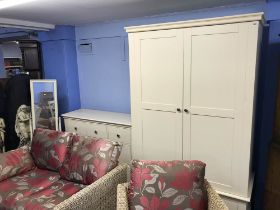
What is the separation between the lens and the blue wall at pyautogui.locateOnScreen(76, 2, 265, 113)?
328cm

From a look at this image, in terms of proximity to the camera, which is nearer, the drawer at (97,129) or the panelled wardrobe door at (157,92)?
the panelled wardrobe door at (157,92)

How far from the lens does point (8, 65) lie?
505 centimetres

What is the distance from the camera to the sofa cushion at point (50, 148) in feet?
7.70

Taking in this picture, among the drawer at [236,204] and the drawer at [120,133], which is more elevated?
the drawer at [120,133]

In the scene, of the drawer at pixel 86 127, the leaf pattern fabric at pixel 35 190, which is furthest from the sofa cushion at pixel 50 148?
the drawer at pixel 86 127

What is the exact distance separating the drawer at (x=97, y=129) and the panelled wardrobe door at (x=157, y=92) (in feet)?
1.89

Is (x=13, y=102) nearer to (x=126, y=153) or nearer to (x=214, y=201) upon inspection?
(x=126, y=153)

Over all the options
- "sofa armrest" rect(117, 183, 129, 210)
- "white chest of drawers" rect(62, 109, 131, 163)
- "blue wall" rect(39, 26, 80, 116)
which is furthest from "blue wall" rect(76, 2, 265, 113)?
"sofa armrest" rect(117, 183, 129, 210)

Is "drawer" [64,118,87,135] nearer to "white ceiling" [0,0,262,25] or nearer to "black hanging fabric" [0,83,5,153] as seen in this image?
"black hanging fabric" [0,83,5,153]

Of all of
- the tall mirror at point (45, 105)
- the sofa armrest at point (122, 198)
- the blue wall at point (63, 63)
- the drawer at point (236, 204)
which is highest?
the blue wall at point (63, 63)

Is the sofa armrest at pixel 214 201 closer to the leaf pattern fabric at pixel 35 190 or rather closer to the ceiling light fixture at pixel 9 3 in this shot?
the leaf pattern fabric at pixel 35 190

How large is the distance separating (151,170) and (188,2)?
→ 1.65 m

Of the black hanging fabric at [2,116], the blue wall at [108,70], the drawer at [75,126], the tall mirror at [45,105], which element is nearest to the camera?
the blue wall at [108,70]

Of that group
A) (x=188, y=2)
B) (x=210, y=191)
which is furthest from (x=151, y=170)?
(x=188, y=2)
